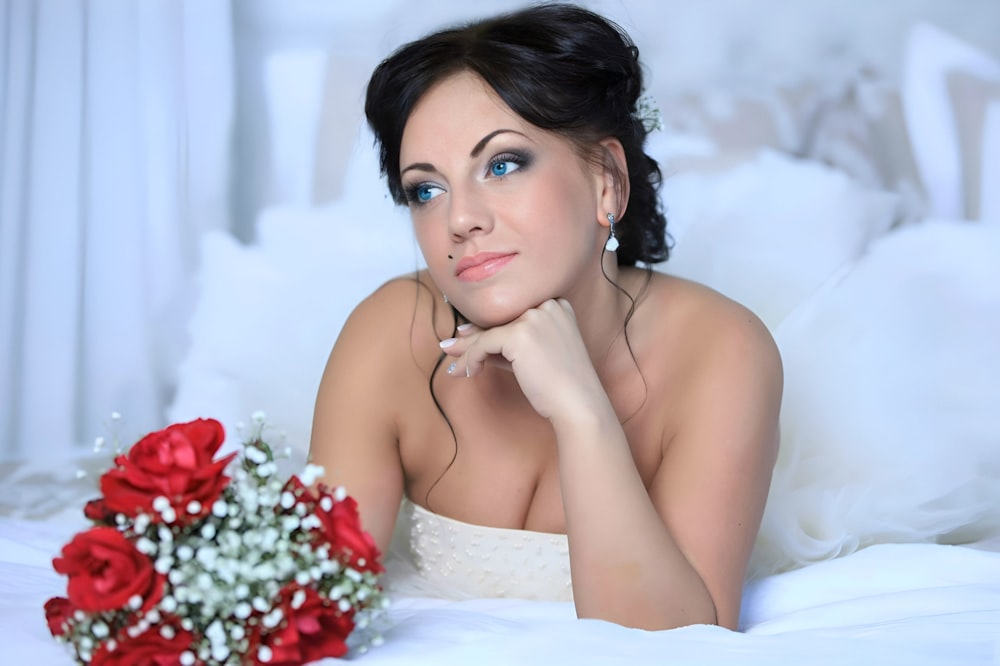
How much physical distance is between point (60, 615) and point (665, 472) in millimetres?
1127

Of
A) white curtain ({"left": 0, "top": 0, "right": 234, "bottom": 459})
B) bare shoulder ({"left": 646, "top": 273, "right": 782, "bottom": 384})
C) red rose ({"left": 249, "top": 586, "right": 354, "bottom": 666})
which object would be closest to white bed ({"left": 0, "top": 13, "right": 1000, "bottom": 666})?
red rose ({"left": 249, "top": 586, "right": 354, "bottom": 666})

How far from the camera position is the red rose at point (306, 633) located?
139 cm

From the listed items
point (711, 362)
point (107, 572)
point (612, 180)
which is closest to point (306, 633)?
point (107, 572)

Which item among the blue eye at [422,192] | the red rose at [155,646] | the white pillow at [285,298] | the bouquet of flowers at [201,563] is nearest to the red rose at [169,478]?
the bouquet of flowers at [201,563]

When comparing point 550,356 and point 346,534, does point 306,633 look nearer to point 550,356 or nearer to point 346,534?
point 346,534

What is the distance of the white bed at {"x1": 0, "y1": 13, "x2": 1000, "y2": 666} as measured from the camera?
5.75 feet

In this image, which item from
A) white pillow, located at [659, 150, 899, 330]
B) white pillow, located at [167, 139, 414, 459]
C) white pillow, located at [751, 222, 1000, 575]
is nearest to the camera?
white pillow, located at [751, 222, 1000, 575]

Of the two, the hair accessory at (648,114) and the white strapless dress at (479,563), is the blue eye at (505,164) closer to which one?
the hair accessory at (648,114)

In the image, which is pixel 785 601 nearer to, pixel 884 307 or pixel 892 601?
pixel 892 601

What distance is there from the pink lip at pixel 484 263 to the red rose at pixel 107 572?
3.09 feet

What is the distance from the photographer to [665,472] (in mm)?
2168

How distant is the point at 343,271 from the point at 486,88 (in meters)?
1.71

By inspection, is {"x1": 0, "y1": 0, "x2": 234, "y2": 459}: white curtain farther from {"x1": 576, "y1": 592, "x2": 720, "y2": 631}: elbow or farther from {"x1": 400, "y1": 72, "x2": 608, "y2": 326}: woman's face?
{"x1": 576, "y1": 592, "x2": 720, "y2": 631}: elbow

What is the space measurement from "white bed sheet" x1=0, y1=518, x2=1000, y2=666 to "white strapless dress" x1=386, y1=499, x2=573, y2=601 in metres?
0.18
